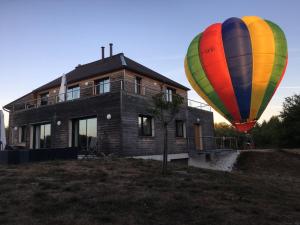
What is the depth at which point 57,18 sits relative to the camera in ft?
59.6

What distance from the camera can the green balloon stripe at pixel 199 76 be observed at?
1458cm

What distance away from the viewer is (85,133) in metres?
18.3

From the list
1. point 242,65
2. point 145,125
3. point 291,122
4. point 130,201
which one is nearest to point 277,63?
point 242,65

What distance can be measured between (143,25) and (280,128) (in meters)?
27.0

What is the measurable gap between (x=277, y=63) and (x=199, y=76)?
13.4 feet

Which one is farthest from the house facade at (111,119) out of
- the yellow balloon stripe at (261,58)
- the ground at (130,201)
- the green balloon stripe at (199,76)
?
the ground at (130,201)

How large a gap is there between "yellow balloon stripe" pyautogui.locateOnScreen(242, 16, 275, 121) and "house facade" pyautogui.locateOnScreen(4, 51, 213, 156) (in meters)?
4.73

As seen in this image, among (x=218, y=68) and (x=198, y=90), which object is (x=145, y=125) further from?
(x=218, y=68)

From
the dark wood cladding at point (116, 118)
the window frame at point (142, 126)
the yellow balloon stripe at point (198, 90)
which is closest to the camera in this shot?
the yellow balloon stripe at point (198, 90)

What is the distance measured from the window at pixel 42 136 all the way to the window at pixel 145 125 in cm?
780

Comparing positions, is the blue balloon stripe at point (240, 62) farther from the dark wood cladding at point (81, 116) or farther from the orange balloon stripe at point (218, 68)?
the dark wood cladding at point (81, 116)

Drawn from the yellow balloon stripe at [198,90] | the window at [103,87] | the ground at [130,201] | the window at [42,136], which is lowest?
the ground at [130,201]

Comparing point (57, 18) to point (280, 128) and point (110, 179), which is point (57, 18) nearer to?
point (110, 179)

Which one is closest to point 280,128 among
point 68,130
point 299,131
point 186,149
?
point 299,131
